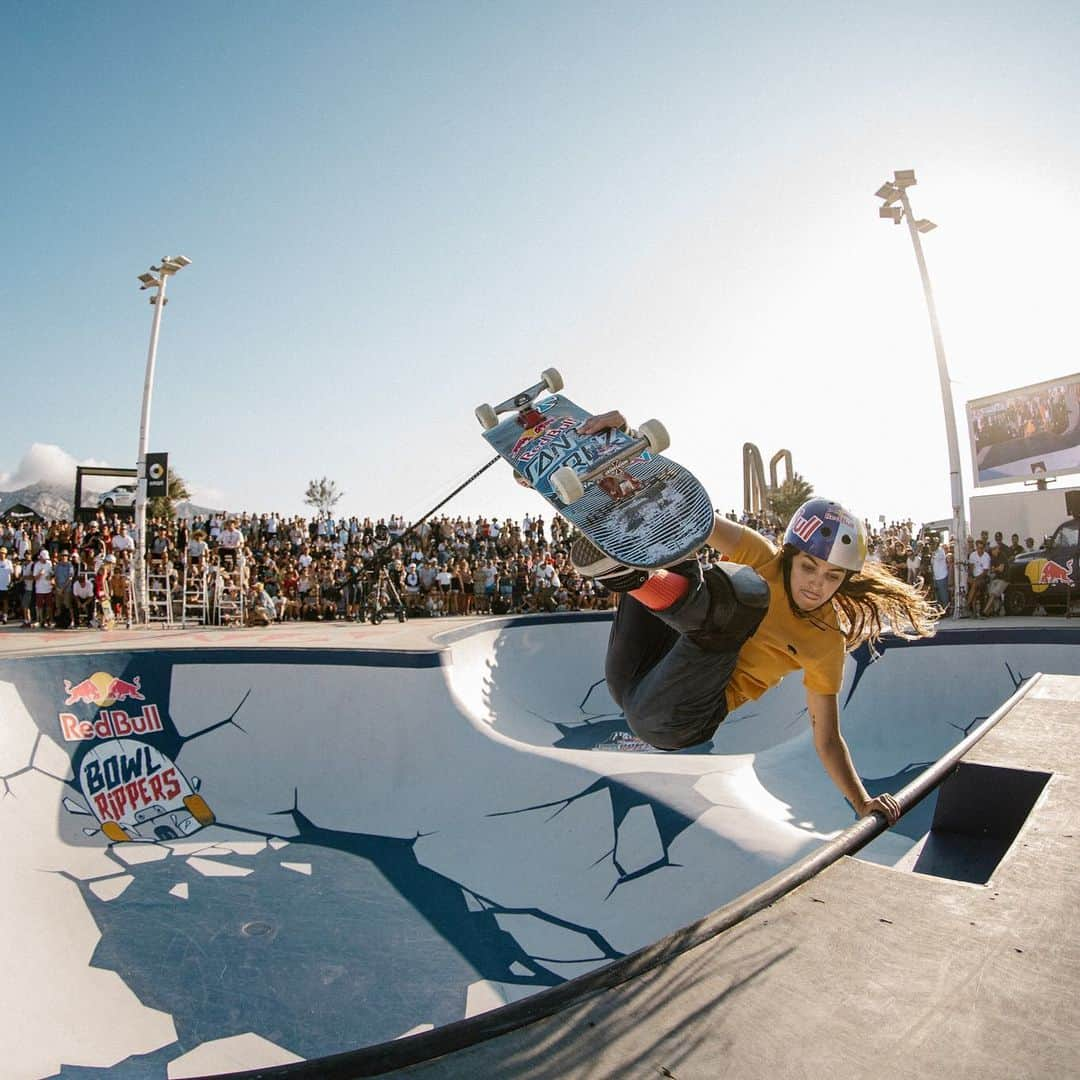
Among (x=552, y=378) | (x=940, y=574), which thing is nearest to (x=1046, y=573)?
(x=940, y=574)

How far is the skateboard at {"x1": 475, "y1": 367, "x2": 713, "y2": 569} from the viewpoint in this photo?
263 centimetres

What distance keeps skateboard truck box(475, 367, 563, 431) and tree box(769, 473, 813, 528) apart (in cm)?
2783

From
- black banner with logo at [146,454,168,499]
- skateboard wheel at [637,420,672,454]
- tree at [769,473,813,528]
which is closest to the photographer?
skateboard wheel at [637,420,672,454]

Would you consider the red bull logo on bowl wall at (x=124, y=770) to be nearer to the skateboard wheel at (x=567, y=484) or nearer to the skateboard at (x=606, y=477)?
the skateboard at (x=606, y=477)

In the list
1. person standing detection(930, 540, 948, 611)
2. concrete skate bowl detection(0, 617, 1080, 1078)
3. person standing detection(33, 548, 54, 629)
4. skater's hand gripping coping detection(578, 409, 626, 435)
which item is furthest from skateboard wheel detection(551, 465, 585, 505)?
person standing detection(930, 540, 948, 611)

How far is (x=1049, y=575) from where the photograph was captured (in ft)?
46.2

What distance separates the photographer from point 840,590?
3115 mm

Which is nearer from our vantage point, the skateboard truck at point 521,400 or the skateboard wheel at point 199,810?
the skateboard truck at point 521,400

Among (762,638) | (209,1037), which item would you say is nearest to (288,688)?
(209,1037)

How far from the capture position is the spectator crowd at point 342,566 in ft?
43.9

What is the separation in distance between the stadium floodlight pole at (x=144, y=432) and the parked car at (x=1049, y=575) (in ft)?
58.7

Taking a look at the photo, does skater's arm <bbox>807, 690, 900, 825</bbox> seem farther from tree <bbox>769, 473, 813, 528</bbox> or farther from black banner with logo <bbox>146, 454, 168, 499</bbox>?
tree <bbox>769, 473, 813, 528</bbox>

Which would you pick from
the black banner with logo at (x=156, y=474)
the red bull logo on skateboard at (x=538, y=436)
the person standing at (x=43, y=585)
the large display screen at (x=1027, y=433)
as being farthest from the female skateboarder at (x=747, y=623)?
the large display screen at (x=1027, y=433)

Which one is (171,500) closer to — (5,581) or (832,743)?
(5,581)
